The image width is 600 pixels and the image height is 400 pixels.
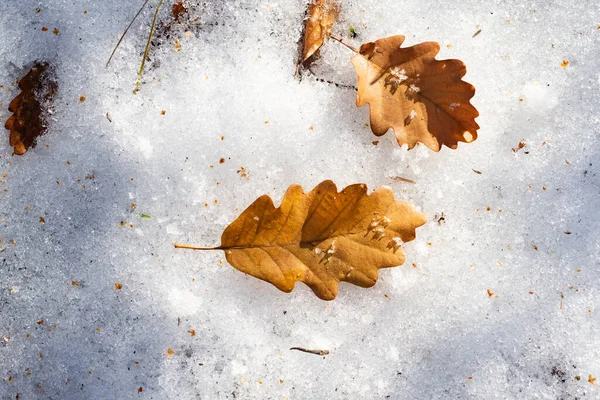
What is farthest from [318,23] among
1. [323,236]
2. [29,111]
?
[29,111]

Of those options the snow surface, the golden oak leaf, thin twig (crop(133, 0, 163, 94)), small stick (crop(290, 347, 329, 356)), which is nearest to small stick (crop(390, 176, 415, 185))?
the snow surface

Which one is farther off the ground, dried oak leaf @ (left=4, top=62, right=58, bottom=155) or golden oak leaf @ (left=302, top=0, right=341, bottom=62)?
golden oak leaf @ (left=302, top=0, right=341, bottom=62)

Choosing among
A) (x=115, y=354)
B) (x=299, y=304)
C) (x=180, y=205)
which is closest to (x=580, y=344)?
(x=299, y=304)

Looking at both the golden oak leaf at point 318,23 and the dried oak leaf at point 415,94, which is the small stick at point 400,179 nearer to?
the dried oak leaf at point 415,94

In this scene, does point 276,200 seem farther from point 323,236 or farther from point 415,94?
point 415,94

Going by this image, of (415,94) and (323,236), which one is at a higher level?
(415,94)

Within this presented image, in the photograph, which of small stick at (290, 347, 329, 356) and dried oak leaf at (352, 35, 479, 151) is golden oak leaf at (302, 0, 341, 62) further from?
small stick at (290, 347, 329, 356)
